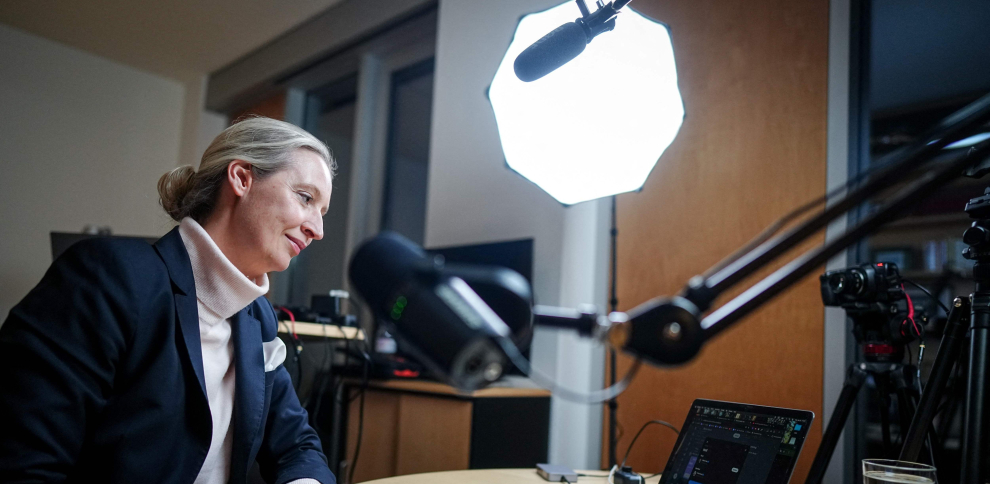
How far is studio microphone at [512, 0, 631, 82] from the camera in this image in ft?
2.33

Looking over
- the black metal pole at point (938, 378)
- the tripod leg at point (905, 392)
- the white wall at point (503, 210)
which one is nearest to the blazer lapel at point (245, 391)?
the black metal pole at point (938, 378)

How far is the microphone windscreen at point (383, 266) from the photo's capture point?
0.43 m

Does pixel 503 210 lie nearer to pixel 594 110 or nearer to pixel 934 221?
pixel 594 110

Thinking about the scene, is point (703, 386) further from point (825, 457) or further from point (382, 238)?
point (382, 238)

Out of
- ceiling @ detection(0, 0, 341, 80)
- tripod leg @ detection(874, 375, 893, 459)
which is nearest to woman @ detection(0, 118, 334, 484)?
tripod leg @ detection(874, 375, 893, 459)

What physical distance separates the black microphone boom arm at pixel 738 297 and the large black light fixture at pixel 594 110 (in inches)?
45.5

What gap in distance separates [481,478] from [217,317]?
56 centimetres

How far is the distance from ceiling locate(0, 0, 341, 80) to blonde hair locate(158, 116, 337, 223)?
123 inches

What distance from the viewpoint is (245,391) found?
1.10 m

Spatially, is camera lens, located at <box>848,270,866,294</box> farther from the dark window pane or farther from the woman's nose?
the dark window pane

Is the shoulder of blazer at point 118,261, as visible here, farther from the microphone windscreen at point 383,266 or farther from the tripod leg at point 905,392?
the tripod leg at point 905,392

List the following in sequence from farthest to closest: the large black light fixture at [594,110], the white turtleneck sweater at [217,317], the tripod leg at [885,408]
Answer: the large black light fixture at [594,110], the tripod leg at [885,408], the white turtleneck sweater at [217,317]

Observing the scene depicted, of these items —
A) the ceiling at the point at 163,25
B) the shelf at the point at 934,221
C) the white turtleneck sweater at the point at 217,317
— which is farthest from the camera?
the ceiling at the point at 163,25

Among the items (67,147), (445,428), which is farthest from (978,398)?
(67,147)
